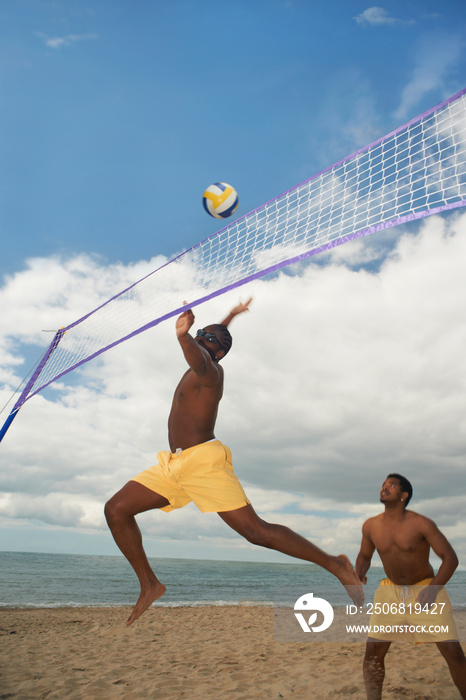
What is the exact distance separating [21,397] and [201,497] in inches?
158

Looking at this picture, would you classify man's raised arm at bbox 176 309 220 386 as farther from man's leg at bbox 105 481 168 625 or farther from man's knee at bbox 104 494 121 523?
man's knee at bbox 104 494 121 523

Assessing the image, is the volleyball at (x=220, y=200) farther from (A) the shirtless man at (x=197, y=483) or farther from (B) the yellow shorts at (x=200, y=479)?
(B) the yellow shorts at (x=200, y=479)

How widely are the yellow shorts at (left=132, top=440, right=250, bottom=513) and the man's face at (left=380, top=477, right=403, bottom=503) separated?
139 cm

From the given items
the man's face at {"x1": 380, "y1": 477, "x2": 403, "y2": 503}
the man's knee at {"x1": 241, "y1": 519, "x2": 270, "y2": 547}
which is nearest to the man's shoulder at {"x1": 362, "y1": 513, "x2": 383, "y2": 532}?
the man's face at {"x1": 380, "y1": 477, "x2": 403, "y2": 503}

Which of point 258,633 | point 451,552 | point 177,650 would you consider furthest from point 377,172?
point 258,633

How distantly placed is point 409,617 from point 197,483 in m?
2.01

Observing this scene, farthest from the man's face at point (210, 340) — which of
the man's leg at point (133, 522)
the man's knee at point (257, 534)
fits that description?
the man's knee at point (257, 534)

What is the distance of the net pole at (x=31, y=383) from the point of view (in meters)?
6.05

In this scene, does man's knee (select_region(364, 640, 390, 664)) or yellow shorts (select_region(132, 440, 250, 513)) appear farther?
man's knee (select_region(364, 640, 390, 664))

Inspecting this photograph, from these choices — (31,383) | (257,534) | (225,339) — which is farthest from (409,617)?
(31,383)

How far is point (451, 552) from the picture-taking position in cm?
372

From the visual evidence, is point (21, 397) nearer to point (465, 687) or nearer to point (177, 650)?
point (177, 650)

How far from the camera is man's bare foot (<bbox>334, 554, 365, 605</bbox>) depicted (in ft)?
10.5

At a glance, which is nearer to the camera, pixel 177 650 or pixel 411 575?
pixel 411 575
